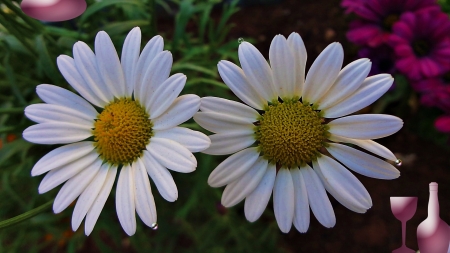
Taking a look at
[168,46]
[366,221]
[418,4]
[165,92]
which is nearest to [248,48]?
[165,92]

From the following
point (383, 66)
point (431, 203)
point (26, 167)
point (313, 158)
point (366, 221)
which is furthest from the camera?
point (366, 221)

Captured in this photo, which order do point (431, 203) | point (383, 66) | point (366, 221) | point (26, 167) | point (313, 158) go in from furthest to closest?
point (366, 221)
point (383, 66)
point (26, 167)
point (313, 158)
point (431, 203)

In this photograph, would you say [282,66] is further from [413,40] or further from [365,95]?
[413,40]

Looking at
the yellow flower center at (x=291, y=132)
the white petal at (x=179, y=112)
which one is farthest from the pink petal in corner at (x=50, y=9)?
the yellow flower center at (x=291, y=132)

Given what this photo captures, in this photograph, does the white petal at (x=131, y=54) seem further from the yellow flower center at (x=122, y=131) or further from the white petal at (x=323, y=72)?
the white petal at (x=323, y=72)

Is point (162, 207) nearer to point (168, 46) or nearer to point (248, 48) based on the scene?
point (168, 46)

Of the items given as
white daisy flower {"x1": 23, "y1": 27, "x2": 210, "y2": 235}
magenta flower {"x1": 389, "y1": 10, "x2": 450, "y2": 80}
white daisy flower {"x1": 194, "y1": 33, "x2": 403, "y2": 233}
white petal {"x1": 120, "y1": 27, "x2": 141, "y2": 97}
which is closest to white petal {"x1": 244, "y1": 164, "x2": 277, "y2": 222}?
white daisy flower {"x1": 194, "y1": 33, "x2": 403, "y2": 233}
